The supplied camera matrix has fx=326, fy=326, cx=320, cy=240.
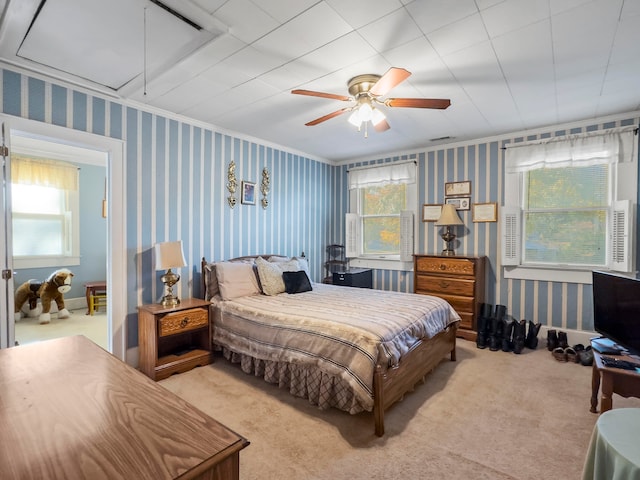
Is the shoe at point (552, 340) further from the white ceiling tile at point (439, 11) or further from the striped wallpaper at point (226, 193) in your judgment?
the white ceiling tile at point (439, 11)

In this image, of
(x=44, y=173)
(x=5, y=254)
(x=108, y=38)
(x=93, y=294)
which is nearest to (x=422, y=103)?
(x=108, y=38)

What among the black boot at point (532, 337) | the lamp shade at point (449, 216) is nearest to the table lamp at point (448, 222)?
the lamp shade at point (449, 216)

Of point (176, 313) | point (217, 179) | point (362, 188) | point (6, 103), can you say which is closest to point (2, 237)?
point (6, 103)

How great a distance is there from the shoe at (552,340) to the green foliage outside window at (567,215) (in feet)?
2.80

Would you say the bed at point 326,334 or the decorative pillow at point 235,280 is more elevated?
the decorative pillow at point 235,280

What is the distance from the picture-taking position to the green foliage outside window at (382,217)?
17.1ft

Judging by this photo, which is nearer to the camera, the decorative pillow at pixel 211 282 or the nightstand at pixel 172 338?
the nightstand at pixel 172 338

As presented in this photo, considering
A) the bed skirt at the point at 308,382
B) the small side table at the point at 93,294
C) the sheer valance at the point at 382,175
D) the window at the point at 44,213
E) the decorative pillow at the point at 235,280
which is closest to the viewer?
the bed skirt at the point at 308,382

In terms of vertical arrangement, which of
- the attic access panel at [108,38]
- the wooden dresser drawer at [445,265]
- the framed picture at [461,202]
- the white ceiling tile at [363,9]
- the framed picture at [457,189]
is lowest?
the wooden dresser drawer at [445,265]

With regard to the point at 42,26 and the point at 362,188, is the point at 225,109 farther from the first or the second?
the point at 362,188

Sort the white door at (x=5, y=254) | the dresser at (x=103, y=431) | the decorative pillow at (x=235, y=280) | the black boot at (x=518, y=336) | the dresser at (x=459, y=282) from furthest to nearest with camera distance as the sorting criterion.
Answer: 1. the dresser at (x=459, y=282)
2. the black boot at (x=518, y=336)
3. the decorative pillow at (x=235, y=280)
4. the white door at (x=5, y=254)
5. the dresser at (x=103, y=431)

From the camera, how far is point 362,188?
18.0ft

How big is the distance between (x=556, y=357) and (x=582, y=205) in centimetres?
177

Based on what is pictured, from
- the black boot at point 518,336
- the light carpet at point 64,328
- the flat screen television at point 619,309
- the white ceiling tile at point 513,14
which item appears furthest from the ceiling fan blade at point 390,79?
the light carpet at point 64,328
